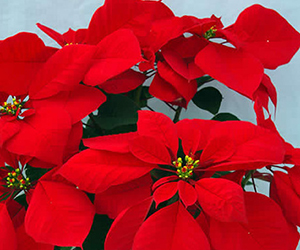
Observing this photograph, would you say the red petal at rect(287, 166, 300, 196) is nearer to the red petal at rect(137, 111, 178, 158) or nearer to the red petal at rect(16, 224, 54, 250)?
the red petal at rect(137, 111, 178, 158)

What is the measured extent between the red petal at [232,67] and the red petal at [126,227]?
180 mm

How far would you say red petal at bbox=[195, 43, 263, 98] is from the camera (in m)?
0.41

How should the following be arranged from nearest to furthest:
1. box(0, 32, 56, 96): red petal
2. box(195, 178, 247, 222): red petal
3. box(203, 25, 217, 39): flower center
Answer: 1. box(195, 178, 247, 222): red petal
2. box(0, 32, 56, 96): red petal
3. box(203, 25, 217, 39): flower center

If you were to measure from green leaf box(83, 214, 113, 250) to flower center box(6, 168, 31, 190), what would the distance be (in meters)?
0.10

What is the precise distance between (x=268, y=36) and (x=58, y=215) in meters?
0.38

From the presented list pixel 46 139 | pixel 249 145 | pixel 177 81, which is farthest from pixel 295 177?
pixel 46 139

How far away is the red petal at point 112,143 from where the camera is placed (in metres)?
0.35

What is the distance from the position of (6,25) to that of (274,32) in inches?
22.3

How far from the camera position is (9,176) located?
42 cm

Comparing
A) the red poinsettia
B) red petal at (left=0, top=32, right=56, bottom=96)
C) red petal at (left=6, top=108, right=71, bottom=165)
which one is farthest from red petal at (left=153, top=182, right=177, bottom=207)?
red petal at (left=0, top=32, right=56, bottom=96)

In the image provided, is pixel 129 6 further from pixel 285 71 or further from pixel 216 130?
pixel 285 71

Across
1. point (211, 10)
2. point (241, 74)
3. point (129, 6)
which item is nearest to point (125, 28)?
point (129, 6)

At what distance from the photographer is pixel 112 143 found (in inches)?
14.4

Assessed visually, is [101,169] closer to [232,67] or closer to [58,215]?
[58,215]
